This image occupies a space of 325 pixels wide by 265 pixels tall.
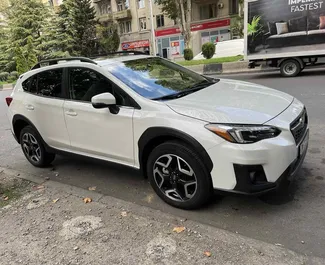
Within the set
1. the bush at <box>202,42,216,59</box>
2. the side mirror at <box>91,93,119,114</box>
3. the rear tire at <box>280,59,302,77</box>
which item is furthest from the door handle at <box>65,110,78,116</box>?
the bush at <box>202,42,216,59</box>

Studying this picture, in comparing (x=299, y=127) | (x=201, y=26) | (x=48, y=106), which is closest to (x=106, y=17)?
(x=201, y=26)

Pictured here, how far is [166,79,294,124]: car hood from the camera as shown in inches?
109

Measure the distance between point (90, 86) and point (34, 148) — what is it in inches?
66.5

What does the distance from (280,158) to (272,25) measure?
1026cm

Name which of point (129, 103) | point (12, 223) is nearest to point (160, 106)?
point (129, 103)

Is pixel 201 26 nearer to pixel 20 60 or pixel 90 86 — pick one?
pixel 20 60

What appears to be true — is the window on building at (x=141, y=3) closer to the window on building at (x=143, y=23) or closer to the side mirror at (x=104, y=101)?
the window on building at (x=143, y=23)

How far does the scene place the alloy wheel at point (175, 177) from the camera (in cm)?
300

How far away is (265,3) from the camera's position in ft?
37.3

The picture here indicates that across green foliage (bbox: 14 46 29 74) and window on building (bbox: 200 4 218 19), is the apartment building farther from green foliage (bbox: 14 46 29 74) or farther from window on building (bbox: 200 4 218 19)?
green foliage (bbox: 14 46 29 74)

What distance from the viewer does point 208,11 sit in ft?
119

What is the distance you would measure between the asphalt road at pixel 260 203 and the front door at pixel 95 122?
0.25 m

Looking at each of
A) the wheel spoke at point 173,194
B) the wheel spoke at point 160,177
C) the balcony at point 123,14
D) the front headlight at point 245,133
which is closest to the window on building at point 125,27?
the balcony at point 123,14

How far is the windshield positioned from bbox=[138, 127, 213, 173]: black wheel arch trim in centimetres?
43
